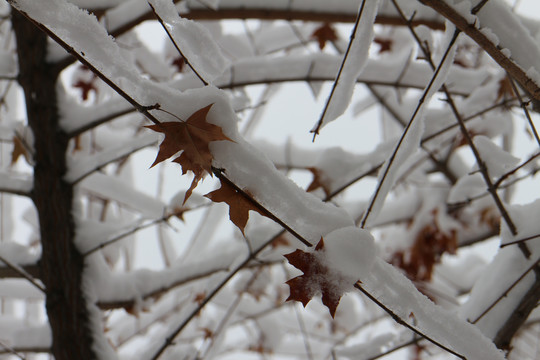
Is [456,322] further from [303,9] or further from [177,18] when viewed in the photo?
[303,9]

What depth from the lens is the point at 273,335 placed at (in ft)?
9.64

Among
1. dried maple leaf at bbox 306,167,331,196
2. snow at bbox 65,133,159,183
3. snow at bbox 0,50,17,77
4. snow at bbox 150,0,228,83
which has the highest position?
snow at bbox 0,50,17,77

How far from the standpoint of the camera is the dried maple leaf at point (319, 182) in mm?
1129

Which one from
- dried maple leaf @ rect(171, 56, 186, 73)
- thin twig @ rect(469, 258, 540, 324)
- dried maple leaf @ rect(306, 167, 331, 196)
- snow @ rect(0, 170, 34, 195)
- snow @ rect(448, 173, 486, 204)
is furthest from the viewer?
dried maple leaf @ rect(171, 56, 186, 73)

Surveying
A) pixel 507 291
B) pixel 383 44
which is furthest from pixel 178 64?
pixel 507 291

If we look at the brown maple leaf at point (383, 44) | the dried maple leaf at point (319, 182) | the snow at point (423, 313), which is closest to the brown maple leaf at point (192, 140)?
the snow at point (423, 313)

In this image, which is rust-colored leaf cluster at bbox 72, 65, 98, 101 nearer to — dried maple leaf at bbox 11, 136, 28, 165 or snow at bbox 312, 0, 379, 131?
dried maple leaf at bbox 11, 136, 28, 165

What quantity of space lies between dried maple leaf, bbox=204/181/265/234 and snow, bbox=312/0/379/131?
0.17 metres

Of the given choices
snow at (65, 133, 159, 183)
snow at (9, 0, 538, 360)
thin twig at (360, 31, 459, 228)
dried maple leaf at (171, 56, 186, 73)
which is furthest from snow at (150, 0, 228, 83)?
dried maple leaf at (171, 56, 186, 73)

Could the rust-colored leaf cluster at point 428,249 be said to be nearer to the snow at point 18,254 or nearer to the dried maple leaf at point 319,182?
the dried maple leaf at point 319,182

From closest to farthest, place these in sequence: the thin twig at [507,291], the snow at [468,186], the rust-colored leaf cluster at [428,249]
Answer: the thin twig at [507,291]
the snow at [468,186]
the rust-colored leaf cluster at [428,249]

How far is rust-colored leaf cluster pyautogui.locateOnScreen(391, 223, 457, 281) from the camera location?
229 centimetres

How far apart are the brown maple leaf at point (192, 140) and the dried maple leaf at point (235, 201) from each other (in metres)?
0.03

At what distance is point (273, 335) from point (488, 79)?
1928 millimetres
